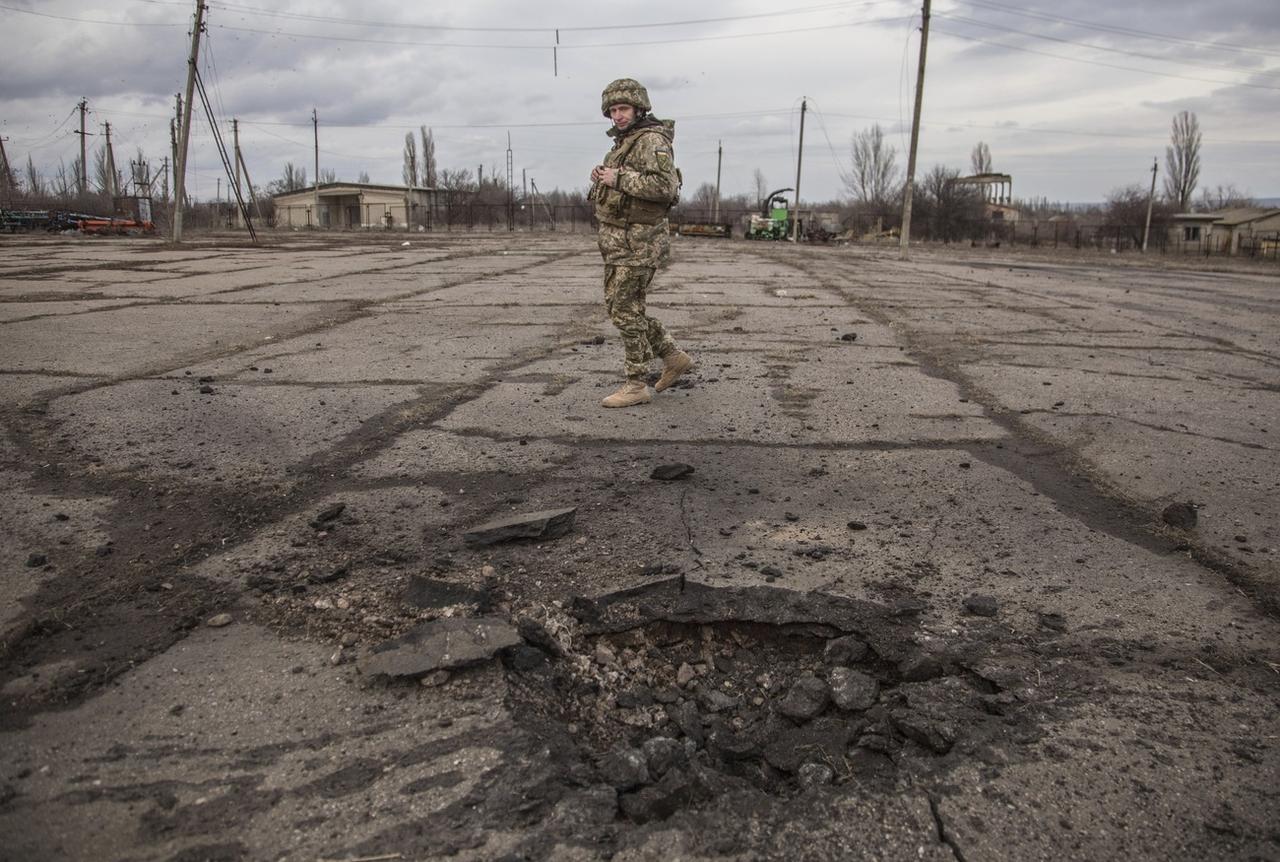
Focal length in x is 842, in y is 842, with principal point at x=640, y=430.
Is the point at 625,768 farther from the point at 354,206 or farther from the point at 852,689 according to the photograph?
the point at 354,206

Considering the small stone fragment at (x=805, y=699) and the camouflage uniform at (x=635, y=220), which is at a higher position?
the camouflage uniform at (x=635, y=220)

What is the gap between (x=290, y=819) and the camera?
1.51 m

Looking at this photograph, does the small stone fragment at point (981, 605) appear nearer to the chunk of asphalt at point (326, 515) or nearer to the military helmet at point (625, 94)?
the chunk of asphalt at point (326, 515)

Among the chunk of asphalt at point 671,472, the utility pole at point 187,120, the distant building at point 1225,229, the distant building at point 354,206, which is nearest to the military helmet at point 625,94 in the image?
the chunk of asphalt at point 671,472

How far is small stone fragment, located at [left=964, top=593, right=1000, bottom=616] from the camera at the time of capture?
2.32 metres

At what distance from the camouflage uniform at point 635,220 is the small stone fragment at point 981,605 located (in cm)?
255

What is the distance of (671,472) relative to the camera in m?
3.36

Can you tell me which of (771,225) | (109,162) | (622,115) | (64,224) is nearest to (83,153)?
(109,162)

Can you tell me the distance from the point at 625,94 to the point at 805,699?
340 cm

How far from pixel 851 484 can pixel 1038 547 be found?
2.58 feet

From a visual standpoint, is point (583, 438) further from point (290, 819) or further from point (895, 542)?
point (290, 819)

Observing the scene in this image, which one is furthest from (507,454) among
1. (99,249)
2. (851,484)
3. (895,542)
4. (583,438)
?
(99,249)

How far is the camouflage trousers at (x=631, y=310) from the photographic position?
4.58 m

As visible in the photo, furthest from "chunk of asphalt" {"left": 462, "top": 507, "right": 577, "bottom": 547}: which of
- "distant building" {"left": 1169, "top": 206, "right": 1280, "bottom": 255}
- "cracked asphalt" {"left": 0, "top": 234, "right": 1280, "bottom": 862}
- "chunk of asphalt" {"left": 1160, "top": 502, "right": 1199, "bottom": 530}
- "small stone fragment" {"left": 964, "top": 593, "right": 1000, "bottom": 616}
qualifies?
"distant building" {"left": 1169, "top": 206, "right": 1280, "bottom": 255}
